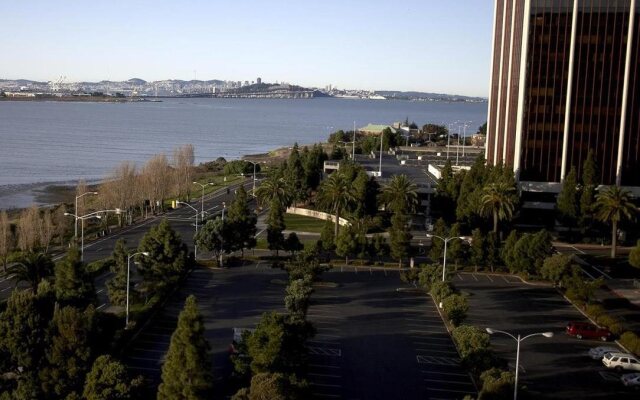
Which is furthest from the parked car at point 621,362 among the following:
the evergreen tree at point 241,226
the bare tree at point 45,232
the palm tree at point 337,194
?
the bare tree at point 45,232

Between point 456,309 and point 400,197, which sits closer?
point 456,309

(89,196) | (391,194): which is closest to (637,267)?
(391,194)

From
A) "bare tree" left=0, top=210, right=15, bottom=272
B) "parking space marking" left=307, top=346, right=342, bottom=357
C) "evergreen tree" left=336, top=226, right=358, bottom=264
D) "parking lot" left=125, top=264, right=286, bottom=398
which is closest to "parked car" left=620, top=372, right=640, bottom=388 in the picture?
"parking space marking" left=307, top=346, right=342, bottom=357

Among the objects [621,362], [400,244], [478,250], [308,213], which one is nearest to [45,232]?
[400,244]

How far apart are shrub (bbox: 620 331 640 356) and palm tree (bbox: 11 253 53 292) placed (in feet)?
102

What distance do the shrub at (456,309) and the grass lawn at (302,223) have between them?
94.3 feet

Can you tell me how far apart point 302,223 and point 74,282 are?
35.0 m

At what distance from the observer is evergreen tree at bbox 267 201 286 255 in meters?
52.5

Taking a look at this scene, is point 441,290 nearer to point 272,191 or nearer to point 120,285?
point 120,285

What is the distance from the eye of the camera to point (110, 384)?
25.8m

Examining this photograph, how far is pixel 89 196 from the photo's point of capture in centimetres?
8844

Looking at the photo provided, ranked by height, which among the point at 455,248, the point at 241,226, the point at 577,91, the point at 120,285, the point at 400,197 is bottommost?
the point at 120,285

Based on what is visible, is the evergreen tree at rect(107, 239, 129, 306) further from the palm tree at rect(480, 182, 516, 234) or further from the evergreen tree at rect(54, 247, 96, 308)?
the palm tree at rect(480, 182, 516, 234)

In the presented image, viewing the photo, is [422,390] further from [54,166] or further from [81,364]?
[54,166]
